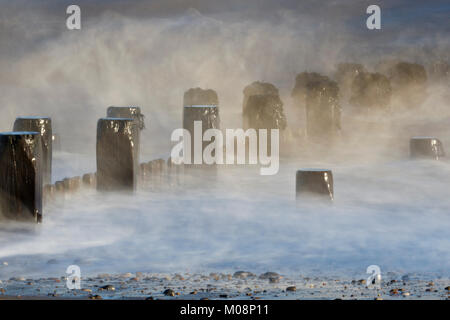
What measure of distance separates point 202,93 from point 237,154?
1361mm

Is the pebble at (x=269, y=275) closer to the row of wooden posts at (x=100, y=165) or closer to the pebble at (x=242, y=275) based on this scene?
the pebble at (x=242, y=275)

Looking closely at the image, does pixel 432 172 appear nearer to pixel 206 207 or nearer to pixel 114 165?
pixel 206 207

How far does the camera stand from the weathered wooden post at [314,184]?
8.95 m

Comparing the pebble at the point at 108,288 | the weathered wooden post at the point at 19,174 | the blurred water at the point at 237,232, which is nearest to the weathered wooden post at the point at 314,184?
the blurred water at the point at 237,232

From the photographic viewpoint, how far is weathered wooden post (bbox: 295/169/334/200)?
8945 mm

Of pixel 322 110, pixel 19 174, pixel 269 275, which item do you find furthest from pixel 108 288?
pixel 322 110

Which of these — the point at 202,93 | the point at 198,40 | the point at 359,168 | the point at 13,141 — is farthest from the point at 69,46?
the point at 13,141

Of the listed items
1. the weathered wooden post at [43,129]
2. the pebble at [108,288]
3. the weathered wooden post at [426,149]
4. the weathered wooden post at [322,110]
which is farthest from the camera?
the weathered wooden post at [322,110]

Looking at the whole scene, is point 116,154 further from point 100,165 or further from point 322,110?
point 322,110

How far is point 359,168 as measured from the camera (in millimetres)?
14102

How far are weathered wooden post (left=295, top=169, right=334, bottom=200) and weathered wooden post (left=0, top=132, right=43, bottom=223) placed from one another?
299 cm

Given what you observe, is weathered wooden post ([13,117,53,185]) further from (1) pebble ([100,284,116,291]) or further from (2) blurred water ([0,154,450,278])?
(1) pebble ([100,284,116,291])

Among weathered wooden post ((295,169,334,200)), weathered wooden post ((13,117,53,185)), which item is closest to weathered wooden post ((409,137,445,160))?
weathered wooden post ((295,169,334,200))

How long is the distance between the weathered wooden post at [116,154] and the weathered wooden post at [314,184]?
1992mm
